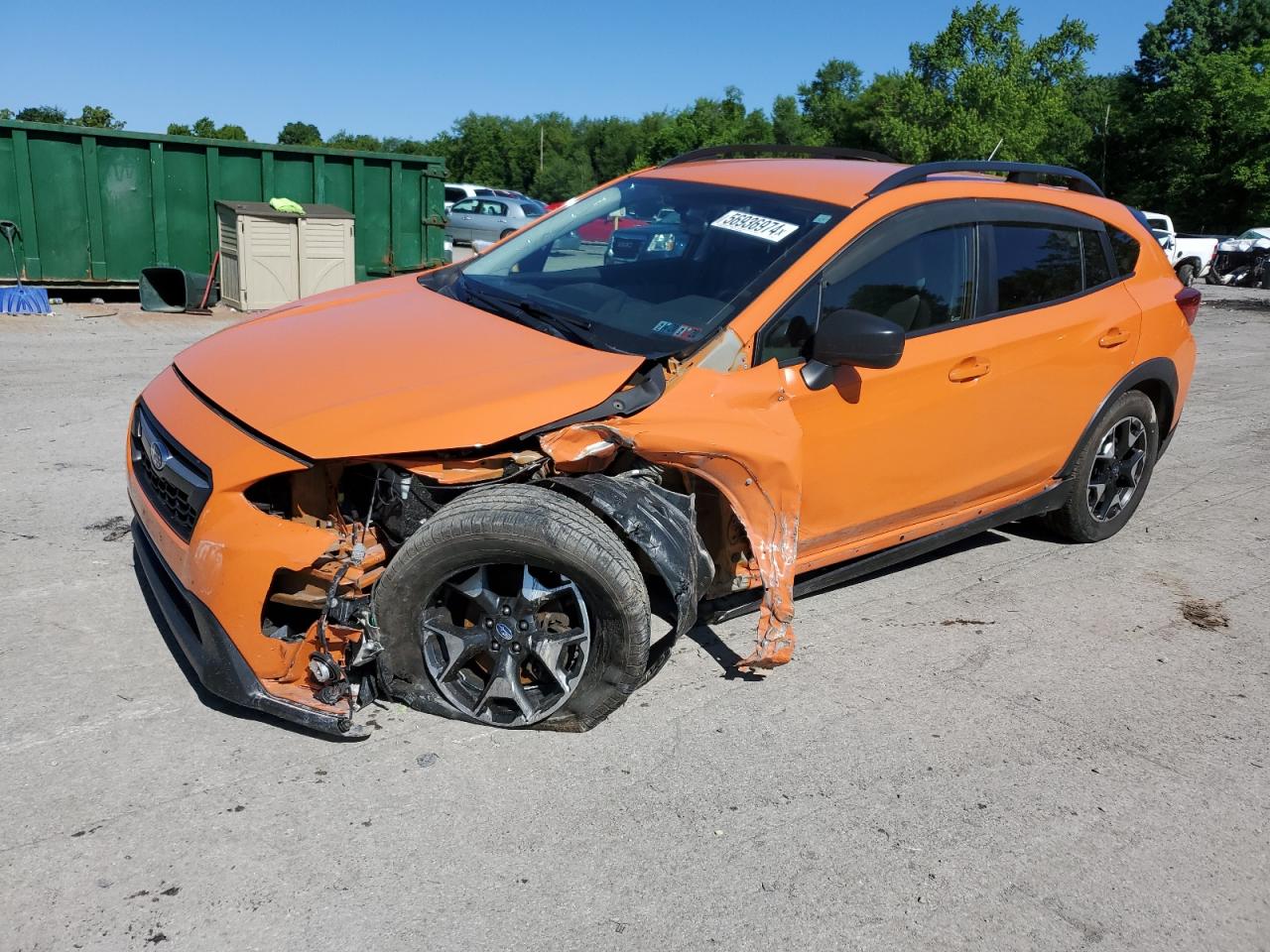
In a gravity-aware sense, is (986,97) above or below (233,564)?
above

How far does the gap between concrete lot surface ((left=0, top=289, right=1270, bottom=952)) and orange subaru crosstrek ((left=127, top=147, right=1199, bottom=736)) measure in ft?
0.89

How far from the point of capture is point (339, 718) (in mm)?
3223

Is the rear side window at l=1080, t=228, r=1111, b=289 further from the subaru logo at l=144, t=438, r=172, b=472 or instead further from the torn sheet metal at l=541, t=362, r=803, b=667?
the subaru logo at l=144, t=438, r=172, b=472

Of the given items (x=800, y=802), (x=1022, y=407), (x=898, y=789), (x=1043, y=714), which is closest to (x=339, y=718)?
(x=800, y=802)

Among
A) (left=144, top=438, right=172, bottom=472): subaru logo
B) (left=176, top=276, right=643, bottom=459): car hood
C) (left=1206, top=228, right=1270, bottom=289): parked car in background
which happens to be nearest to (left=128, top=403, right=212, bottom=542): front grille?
(left=144, top=438, right=172, bottom=472): subaru logo

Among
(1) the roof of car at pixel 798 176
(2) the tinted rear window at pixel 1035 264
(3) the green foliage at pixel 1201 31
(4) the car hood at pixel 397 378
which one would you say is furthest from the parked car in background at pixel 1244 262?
(3) the green foliage at pixel 1201 31

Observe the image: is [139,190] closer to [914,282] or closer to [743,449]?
[914,282]

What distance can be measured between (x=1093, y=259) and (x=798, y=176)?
5.41ft

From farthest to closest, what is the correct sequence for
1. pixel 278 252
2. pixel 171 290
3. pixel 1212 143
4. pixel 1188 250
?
pixel 1212 143
pixel 1188 250
pixel 171 290
pixel 278 252

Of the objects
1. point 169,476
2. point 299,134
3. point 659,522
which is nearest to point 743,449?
point 659,522

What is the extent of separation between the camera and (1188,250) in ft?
80.3

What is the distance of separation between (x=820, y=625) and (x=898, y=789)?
118cm

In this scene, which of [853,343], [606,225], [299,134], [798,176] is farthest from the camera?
[299,134]

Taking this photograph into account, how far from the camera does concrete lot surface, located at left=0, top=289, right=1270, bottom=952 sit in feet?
8.83
